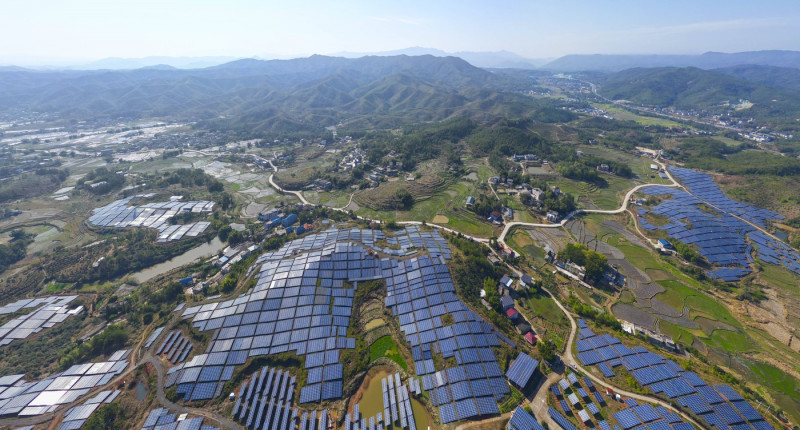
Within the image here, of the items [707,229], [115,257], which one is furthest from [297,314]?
[707,229]

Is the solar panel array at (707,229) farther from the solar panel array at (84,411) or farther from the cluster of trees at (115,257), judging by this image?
the cluster of trees at (115,257)

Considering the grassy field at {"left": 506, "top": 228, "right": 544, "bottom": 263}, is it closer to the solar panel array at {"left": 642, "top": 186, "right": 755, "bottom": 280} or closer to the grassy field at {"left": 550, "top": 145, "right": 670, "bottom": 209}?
the grassy field at {"left": 550, "top": 145, "right": 670, "bottom": 209}

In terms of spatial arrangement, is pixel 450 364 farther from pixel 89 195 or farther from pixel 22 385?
pixel 89 195

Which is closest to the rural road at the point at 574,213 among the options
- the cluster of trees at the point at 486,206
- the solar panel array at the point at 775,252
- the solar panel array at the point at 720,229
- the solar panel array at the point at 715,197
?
the solar panel array at the point at 720,229

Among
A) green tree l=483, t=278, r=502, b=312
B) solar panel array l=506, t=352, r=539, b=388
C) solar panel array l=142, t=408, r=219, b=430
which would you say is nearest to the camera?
solar panel array l=142, t=408, r=219, b=430


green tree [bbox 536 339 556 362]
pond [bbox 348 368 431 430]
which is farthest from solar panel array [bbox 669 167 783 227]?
pond [bbox 348 368 431 430]

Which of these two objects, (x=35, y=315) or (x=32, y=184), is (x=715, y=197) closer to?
(x=35, y=315)
